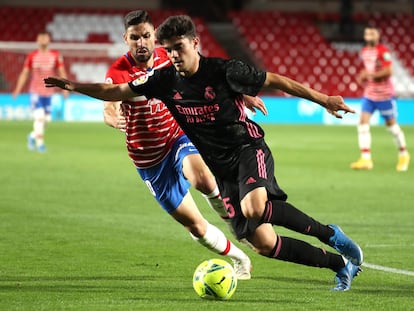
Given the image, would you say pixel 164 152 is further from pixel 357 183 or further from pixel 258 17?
pixel 258 17

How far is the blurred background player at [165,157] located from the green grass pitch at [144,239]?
0.37 m

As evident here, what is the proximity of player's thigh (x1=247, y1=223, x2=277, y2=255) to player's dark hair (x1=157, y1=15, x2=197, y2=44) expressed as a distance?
1.34 meters

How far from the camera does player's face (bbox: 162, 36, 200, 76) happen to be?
641 centimetres

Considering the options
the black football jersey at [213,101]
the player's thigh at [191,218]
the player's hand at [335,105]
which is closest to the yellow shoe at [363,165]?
the player's thigh at [191,218]

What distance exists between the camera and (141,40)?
24.9 feet

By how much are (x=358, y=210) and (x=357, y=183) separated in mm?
3088

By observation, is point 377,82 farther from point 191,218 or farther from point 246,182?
point 246,182

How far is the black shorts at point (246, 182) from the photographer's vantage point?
6.50m

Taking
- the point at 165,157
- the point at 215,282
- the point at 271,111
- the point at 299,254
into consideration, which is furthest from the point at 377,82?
the point at 271,111

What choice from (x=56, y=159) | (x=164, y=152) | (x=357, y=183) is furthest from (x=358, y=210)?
(x=56, y=159)

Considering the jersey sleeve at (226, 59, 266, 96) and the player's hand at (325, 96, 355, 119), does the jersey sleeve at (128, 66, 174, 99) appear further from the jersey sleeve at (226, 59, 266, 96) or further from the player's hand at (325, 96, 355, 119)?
the player's hand at (325, 96, 355, 119)

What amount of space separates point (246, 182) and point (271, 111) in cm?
2472

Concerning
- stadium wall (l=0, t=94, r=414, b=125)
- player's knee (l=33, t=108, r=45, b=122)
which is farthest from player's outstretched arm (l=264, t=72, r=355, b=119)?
stadium wall (l=0, t=94, r=414, b=125)

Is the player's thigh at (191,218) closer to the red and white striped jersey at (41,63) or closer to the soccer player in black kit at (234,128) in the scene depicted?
the soccer player in black kit at (234,128)
